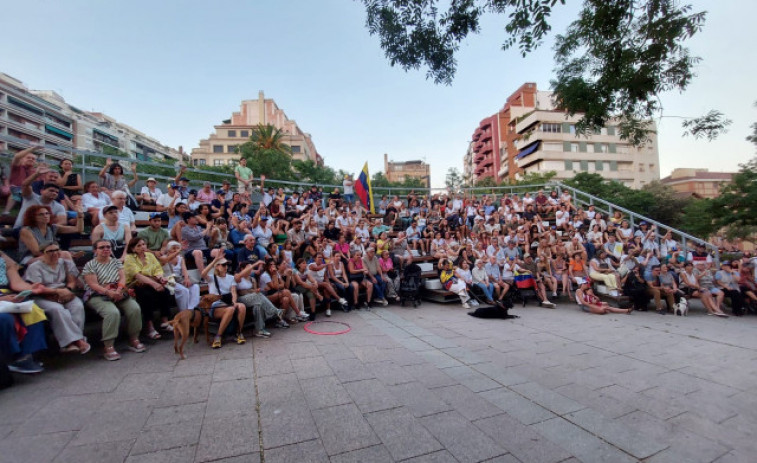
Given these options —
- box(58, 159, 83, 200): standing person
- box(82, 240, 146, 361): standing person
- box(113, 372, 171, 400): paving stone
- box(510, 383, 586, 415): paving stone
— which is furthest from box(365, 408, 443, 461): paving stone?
A: box(58, 159, 83, 200): standing person

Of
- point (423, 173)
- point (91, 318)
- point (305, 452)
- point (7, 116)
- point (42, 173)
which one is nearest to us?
point (305, 452)

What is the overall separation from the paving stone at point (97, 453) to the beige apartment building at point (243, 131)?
6043 centimetres

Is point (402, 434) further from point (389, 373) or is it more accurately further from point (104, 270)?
point (104, 270)

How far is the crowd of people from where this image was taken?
14.6ft

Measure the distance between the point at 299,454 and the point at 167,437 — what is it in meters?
1.08

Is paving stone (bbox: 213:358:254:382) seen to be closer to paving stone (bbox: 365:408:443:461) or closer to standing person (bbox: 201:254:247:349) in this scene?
standing person (bbox: 201:254:247:349)

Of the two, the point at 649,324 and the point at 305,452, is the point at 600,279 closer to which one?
the point at 649,324

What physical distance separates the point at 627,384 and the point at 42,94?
79982 millimetres

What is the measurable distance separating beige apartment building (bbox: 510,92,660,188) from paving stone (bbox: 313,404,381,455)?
1949 inches

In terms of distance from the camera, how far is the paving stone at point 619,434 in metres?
2.62

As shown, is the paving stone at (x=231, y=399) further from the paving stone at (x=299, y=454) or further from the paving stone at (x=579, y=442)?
the paving stone at (x=579, y=442)

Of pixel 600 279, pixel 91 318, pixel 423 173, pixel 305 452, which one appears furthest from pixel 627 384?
pixel 423 173

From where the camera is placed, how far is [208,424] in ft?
9.16

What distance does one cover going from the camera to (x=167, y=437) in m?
2.61
